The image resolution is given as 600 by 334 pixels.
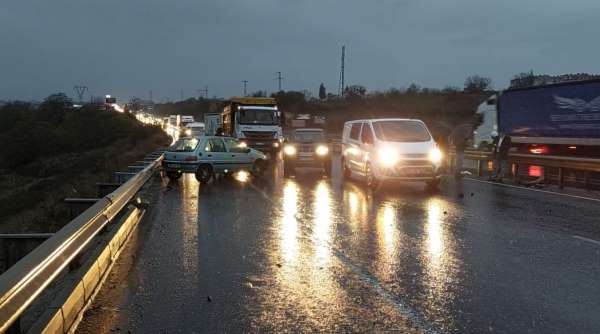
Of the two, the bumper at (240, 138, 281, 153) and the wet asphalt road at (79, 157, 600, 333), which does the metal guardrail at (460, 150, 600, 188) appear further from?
the bumper at (240, 138, 281, 153)

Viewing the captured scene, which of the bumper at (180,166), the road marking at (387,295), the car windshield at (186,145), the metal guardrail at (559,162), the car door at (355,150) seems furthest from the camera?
the car windshield at (186,145)

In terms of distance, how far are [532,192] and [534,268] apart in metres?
9.64

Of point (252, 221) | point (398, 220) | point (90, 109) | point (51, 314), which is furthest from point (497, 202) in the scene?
point (90, 109)

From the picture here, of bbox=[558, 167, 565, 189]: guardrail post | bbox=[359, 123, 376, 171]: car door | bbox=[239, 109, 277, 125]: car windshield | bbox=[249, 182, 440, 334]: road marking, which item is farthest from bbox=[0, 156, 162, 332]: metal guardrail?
bbox=[239, 109, 277, 125]: car windshield

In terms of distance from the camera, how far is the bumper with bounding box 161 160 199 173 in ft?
60.5

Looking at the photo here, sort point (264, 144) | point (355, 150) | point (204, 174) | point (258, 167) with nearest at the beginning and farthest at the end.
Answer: point (355, 150) < point (204, 174) < point (258, 167) < point (264, 144)

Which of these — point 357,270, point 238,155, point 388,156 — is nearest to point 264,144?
point 238,155

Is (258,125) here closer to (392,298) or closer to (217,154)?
(217,154)

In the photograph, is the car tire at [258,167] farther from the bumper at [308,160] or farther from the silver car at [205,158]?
the bumper at [308,160]

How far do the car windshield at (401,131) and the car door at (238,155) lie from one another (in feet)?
17.0

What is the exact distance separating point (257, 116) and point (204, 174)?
11.8 metres

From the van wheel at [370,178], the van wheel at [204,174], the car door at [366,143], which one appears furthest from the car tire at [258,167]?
the van wheel at [370,178]

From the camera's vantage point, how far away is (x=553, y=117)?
17891 mm

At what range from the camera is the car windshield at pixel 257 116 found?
2989cm
